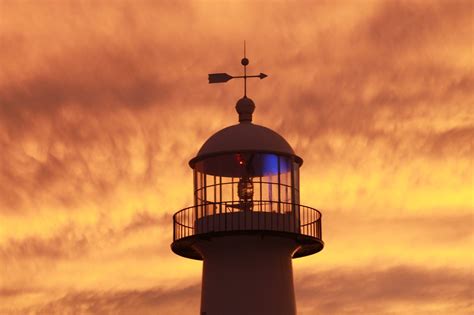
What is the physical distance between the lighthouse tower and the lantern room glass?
0.03m

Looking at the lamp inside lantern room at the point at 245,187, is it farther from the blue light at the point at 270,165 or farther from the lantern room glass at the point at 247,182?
the blue light at the point at 270,165

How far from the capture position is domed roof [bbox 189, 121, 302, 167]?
147 feet

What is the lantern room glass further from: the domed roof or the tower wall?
the tower wall

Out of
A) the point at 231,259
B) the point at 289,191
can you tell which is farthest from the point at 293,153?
A: the point at 231,259

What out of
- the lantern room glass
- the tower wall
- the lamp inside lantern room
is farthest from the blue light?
the tower wall

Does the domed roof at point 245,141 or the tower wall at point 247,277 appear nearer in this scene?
the tower wall at point 247,277

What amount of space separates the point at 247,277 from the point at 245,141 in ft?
14.9

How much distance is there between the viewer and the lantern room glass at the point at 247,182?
44844 millimetres

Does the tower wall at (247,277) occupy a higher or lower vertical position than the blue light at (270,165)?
lower

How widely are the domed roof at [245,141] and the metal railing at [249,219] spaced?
1.76m

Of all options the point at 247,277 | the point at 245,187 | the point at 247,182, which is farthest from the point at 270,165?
the point at 247,277

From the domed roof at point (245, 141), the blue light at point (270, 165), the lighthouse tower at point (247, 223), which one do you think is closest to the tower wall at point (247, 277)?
the lighthouse tower at point (247, 223)

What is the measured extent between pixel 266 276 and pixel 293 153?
14.2 ft

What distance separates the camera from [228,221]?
144ft
